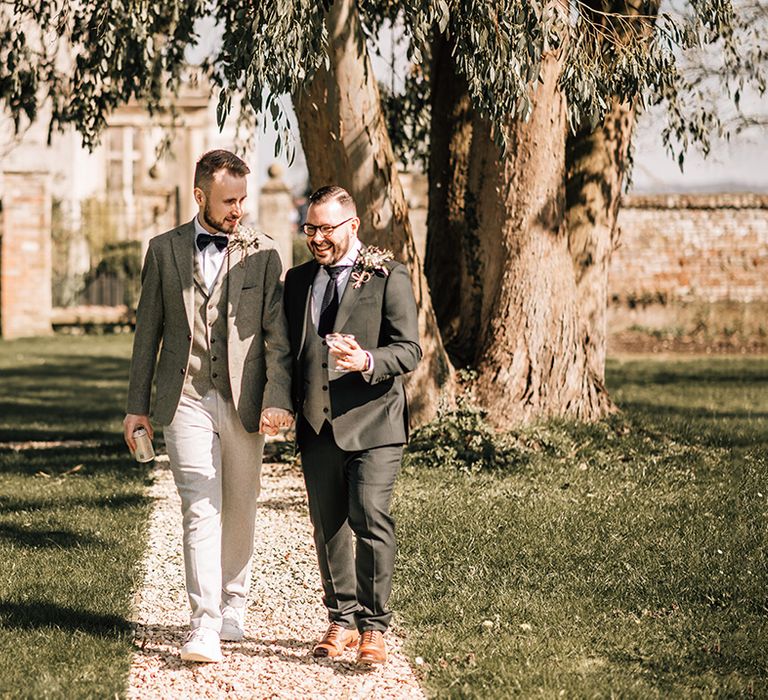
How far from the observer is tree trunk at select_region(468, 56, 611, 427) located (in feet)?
31.8

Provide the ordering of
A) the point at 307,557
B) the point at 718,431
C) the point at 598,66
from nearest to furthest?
the point at 307,557 < the point at 598,66 < the point at 718,431

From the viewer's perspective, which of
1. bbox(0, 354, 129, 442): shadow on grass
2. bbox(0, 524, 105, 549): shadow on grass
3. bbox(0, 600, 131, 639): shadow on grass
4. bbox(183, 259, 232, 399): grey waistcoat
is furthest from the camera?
bbox(0, 354, 129, 442): shadow on grass

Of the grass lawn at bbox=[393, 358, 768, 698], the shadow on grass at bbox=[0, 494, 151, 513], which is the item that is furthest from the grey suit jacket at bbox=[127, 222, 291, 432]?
the shadow on grass at bbox=[0, 494, 151, 513]

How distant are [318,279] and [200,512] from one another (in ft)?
3.45

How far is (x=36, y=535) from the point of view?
7.39m

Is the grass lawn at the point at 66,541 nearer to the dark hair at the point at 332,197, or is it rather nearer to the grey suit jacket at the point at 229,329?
the grey suit jacket at the point at 229,329

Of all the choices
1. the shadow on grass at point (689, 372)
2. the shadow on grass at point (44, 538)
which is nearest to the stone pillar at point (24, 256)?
the shadow on grass at point (689, 372)

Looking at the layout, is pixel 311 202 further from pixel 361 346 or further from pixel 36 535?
pixel 36 535

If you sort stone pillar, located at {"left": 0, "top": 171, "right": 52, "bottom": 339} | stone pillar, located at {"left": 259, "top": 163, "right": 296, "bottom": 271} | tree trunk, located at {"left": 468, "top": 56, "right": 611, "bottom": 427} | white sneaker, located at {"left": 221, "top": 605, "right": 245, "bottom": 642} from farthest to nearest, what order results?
1. stone pillar, located at {"left": 259, "top": 163, "right": 296, "bottom": 271}
2. stone pillar, located at {"left": 0, "top": 171, "right": 52, "bottom": 339}
3. tree trunk, located at {"left": 468, "top": 56, "right": 611, "bottom": 427}
4. white sneaker, located at {"left": 221, "top": 605, "right": 245, "bottom": 642}

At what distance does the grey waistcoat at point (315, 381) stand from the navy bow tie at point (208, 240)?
458 mm

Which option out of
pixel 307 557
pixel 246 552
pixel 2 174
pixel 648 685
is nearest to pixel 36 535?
pixel 307 557

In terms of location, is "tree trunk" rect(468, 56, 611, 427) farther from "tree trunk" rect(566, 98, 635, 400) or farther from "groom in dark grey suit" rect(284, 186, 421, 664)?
"groom in dark grey suit" rect(284, 186, 421, 664)

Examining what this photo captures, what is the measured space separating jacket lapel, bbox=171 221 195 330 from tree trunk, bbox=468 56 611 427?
503cm

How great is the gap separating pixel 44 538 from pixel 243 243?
3.13m
